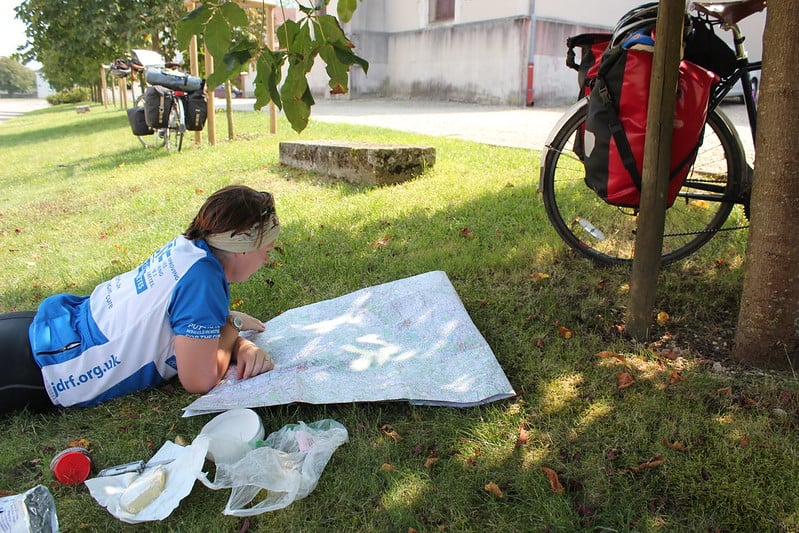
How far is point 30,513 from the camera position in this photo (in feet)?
5.93

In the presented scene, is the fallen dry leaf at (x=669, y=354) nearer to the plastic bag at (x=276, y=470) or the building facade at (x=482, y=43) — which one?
the plastic bag at (x=276, y=470)

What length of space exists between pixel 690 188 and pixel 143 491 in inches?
119

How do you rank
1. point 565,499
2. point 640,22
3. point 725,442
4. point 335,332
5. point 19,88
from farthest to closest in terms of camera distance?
point 19,88, point 335,332, point 640,22, point 725,442, point 565,499

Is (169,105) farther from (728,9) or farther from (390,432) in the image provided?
(390,432)

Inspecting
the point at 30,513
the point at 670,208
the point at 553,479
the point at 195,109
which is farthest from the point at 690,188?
the point at 195,109

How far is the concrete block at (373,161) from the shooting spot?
5.61 meters

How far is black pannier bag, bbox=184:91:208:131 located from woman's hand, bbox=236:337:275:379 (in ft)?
24.7

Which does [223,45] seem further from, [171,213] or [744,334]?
[171,213]

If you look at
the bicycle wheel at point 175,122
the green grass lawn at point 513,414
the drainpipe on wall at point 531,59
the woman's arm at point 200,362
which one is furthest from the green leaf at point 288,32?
the drainpipe on wall at point 531,59

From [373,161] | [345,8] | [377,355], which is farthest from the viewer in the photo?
[373,161]

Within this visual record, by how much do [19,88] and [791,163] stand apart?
126141mm

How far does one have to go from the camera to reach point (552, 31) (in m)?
16.5

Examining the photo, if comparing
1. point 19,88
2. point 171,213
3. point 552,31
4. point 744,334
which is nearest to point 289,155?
point 171,213

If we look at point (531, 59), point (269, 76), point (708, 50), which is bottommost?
point (269, 76)
